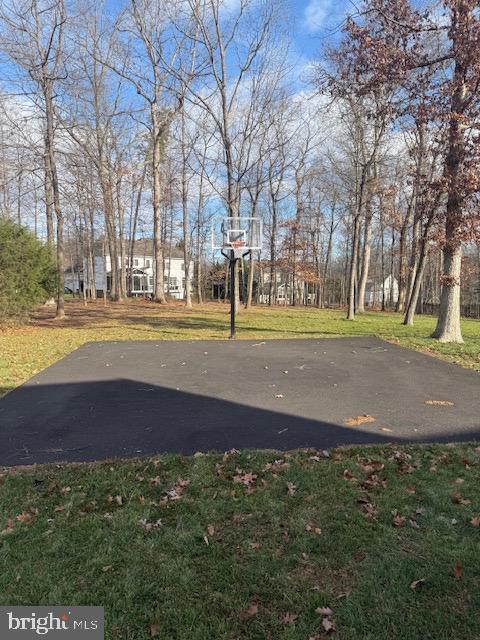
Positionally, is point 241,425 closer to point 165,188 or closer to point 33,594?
point 33,594

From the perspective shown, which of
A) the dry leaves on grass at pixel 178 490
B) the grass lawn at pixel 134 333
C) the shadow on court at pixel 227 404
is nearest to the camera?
the dry leaves on grass at pixel 178 490

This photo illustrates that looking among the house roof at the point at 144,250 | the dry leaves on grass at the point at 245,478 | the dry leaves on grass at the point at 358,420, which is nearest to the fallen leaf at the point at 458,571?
the dry leaves on grass at the point at 245,478

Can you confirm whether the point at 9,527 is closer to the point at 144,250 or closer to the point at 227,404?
the point at 227,404

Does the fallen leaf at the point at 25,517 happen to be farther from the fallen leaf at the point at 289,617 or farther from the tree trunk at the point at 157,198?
the tree trunk at the point at 157,198

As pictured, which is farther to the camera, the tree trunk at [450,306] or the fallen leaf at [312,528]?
the tree trunk at [450,306]

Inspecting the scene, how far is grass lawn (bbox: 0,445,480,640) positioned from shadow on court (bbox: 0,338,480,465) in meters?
0.57

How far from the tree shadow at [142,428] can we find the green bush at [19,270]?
7.94 m

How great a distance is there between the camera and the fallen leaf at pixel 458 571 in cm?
248

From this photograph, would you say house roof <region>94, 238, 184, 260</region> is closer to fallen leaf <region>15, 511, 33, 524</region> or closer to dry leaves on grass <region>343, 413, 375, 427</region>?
dry leaves on grass <region>343, 413, 375, 427</region>

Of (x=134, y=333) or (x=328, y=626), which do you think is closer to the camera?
(x=328, y=626)

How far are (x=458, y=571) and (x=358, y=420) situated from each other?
109 inches

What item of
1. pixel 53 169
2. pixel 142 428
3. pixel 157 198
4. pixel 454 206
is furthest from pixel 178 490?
pixel 157 198

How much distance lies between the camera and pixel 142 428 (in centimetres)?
503

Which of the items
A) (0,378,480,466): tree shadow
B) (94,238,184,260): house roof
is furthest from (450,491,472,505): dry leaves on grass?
(94,238,184,260): house roof
